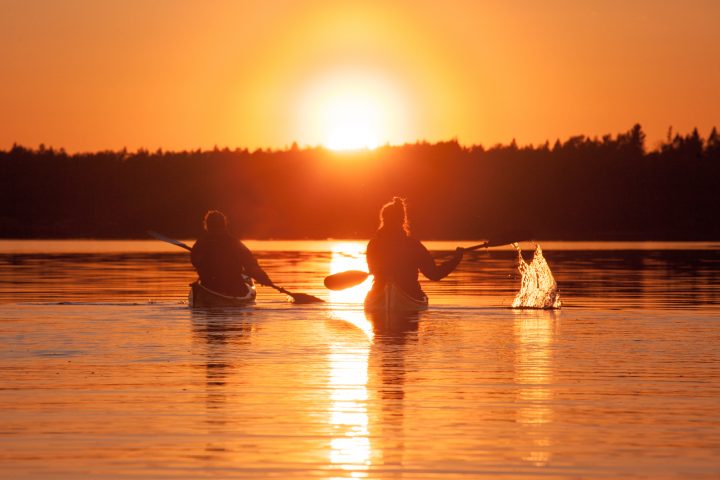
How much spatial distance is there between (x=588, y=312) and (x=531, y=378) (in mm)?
11517

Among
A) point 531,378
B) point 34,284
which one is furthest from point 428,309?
point 34,284

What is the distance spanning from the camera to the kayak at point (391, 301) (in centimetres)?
2698

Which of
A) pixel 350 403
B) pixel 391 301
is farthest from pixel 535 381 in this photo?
pixel 391 301

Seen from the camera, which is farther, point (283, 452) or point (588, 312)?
point (588, 312)

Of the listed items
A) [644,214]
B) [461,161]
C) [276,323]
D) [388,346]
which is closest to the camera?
[388,346]

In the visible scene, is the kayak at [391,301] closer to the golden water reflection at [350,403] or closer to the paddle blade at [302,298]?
the golden water reflection at [350,403]

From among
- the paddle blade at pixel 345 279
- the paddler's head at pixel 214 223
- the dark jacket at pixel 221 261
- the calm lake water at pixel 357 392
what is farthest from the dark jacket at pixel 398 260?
the paddler's head at pixel 214 223

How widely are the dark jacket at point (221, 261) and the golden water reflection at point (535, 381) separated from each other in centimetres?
543

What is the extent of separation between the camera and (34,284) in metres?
38.8

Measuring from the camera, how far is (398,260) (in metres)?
26.6

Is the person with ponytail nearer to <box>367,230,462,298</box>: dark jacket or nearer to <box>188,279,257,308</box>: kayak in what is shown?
<box>367,230,462,298</box>: dark jacket

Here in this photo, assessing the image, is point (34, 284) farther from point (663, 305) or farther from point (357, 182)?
point (357, 182)

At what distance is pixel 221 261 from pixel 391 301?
3.42 m

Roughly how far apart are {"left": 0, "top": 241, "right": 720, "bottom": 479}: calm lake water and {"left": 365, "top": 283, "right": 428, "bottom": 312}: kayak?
64cm
